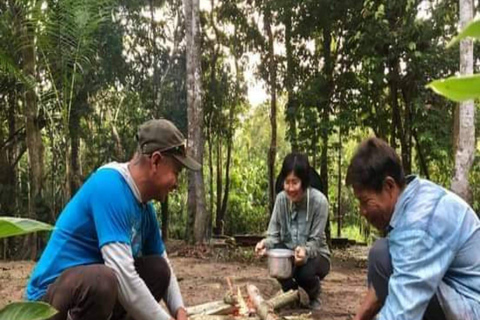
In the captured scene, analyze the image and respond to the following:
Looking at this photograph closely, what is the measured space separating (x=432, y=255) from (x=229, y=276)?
14.3ft

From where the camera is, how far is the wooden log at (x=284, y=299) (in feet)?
13.1

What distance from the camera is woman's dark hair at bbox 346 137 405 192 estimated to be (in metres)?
1.99

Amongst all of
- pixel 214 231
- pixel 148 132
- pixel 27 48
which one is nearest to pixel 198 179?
pixel 27 48

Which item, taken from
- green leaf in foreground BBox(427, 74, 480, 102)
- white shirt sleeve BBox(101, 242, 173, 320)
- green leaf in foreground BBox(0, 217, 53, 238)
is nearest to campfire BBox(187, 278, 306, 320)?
white shirt sleeve BBox(101, 242, 173, 320)

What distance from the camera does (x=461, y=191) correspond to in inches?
264

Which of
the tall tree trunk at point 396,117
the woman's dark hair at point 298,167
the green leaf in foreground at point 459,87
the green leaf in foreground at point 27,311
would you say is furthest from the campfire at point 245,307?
the tall tree trunk at point 396,117

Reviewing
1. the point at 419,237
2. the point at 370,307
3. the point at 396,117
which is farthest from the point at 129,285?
the point at 396,117

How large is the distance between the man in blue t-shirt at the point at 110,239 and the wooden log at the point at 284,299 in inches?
55.6

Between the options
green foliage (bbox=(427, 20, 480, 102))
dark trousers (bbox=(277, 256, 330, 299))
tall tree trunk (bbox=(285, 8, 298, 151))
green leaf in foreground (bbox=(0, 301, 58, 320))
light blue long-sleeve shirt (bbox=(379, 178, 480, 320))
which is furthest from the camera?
tall tree trunk (bbox=(285, 8, 298, 151))

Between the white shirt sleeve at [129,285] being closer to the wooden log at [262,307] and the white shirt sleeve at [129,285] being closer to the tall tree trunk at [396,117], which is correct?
the wooden log at [262,307]

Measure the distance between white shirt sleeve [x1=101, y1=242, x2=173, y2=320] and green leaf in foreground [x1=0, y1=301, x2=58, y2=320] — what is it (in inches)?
51.4

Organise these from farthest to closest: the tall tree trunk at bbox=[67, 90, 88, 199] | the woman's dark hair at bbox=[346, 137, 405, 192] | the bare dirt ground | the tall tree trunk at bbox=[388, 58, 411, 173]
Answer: the tall tree trunk at bbox=[67, 90, 88, 199]
the tall tree trunk at bbox=[388, 58, 411, 173]
the bare dirt ground
the woman's dark hair at bbox=[346, 137, 405, 192]

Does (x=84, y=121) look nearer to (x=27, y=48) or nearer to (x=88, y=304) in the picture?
(x=27, y=48)

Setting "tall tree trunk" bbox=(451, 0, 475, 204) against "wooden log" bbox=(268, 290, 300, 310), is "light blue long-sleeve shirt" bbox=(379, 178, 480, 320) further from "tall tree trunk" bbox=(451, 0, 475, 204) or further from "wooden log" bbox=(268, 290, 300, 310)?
"tall tree trunk" bbox=(451, 0, 475, 204)
